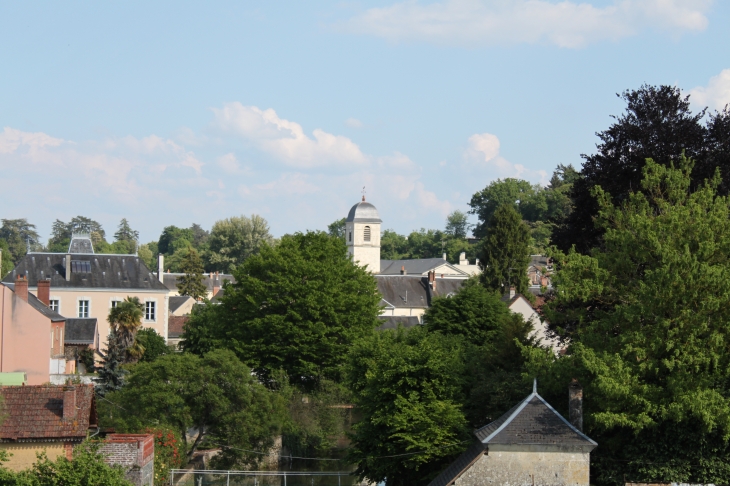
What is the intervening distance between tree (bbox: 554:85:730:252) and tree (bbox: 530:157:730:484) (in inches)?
213

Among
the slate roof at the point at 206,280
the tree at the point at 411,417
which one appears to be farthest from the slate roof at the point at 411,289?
the tree at the point at 411,417

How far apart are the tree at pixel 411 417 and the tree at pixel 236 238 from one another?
8376 cm

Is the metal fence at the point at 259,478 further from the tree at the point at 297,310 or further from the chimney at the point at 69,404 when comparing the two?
the chimney at the point at 69,404

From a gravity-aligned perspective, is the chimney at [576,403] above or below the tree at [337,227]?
below

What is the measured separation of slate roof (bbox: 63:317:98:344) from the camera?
186 feet

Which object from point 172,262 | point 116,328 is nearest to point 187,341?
point 116,328

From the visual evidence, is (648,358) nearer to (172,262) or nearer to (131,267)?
(131,267)

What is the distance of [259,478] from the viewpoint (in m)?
38.7

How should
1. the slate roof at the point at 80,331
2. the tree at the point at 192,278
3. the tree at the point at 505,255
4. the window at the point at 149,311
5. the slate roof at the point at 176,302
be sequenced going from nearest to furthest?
1. the slate roof at the point at 80,331
2. the window at the point at 149,311
3. the tree at the point at 505,255
4. the slate roof at the point at 176,302
5. the tree at the point at 192,278

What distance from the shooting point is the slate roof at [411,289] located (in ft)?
290

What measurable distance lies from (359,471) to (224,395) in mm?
7990

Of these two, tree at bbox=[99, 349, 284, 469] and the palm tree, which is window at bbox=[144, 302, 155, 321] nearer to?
the palm tree

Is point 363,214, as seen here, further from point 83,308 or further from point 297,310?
point 297,310

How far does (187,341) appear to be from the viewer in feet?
183
